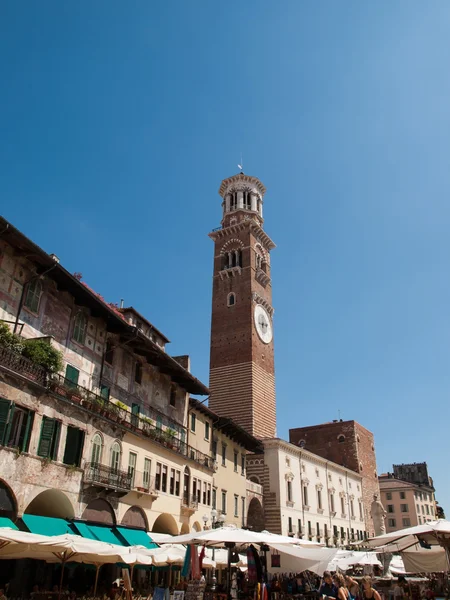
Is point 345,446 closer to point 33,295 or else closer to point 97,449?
point 97,449

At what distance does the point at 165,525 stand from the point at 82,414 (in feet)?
32.0

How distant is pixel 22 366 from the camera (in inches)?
688

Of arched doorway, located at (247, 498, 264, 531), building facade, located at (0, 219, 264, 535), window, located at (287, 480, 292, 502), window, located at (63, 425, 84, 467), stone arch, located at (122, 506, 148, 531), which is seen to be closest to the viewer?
building facade, located at (0, 219, 264, 535)

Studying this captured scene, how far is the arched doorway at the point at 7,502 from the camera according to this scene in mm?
15953

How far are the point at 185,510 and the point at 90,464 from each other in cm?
934

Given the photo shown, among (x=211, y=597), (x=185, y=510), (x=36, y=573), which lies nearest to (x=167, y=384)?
(x=185, y=510)

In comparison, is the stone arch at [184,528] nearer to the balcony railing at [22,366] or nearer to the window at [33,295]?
the balcony railing at [22,366]

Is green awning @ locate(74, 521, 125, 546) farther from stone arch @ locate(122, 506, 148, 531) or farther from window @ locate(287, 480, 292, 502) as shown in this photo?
window @ locate(287, 480, 292, 502)

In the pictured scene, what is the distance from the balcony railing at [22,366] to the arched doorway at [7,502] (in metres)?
3.37

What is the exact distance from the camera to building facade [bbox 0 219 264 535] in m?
17.3

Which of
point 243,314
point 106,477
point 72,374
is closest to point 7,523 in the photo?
point 106,477

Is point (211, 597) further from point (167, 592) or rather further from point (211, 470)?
point (211, 470)

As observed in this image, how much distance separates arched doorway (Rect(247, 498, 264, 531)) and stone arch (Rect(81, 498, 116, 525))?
23.4 meters

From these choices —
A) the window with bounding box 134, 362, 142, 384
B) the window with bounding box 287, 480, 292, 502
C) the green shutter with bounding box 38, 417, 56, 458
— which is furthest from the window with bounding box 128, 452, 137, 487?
the window with bounding box 287, 480, 292, 502
